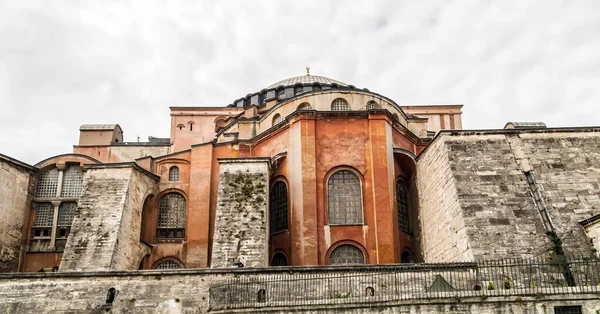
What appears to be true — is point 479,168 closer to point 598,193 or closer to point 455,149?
point 455,149

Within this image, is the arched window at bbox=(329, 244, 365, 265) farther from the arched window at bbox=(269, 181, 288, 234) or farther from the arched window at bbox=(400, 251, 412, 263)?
the arched window at bbox=(269, 181, 288, 234)

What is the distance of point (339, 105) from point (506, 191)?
8855mm

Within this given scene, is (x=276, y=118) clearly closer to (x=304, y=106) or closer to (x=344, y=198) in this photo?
(x=304, y=106)

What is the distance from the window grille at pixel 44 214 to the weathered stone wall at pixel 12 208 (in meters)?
0.40

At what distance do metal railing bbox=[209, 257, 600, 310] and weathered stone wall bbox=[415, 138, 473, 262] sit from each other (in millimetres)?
1356

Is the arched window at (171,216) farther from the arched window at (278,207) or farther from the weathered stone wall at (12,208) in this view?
the weathered stone wall at (12,208)

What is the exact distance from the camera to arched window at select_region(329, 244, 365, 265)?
22000 mm

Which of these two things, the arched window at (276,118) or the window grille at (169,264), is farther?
the arched window at (276,118)

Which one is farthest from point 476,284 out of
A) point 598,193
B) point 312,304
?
point 598,193

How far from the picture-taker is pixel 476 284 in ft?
55.5

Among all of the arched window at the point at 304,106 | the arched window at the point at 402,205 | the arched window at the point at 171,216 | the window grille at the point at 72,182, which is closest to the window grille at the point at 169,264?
the arched window at the point at 171,216

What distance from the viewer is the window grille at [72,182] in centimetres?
2597

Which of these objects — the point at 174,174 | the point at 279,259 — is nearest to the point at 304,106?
the point at 174,174

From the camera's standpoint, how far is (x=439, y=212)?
21.5m
